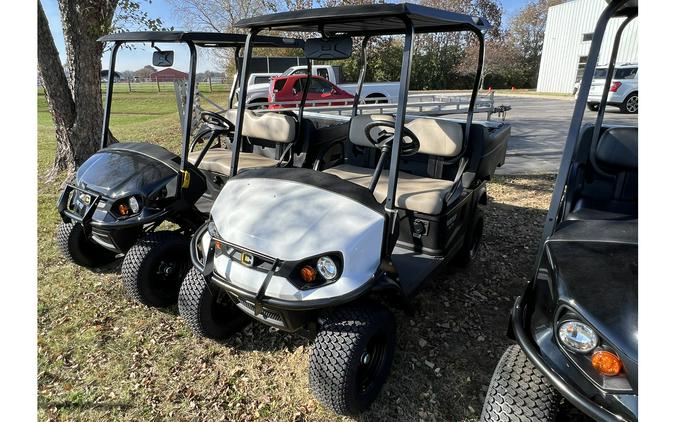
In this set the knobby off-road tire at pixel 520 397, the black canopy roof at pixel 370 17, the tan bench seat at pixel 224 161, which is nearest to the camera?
the knobby off-road tire at pixel 520 397

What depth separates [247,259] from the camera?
81.4 inches

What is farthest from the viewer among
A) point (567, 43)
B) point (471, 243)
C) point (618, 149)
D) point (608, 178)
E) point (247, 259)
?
point (567, 43)

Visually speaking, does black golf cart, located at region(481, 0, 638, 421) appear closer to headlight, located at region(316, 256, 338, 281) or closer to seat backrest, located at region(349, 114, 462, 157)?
headlight, located at region(316, 256, 338, 281)

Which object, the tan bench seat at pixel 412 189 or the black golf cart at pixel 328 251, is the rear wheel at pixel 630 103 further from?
the black golf cart at pixel 328 251

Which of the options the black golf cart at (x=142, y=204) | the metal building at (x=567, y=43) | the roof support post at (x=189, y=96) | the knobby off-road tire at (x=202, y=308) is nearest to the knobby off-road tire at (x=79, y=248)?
the black golf cart at (x=142, y=204)

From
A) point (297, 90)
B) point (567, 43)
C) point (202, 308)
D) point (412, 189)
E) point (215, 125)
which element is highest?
point (567, 43)

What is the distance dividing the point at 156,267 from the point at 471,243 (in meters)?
2.48

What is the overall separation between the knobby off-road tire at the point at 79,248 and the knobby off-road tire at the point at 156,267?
2.43 ft

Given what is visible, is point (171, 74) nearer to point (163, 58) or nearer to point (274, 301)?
point (163, 58)

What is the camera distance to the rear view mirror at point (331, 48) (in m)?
2.68

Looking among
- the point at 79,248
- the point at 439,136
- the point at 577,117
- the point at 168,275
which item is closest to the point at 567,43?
the point at 439,136

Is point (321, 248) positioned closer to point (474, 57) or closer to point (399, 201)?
point (399, 201)

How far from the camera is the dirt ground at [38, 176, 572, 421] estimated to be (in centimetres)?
228

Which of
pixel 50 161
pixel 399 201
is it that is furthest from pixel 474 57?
pixel 399 201
